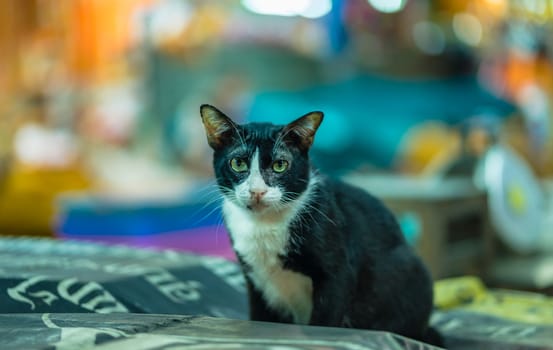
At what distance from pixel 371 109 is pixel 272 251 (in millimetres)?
3464

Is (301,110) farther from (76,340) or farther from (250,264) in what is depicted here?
(76,340)

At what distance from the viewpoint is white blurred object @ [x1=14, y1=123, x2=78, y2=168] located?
404 centimetres

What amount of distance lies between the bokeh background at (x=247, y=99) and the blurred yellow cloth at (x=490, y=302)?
3.04 ft

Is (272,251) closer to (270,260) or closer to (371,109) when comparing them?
(270,260)

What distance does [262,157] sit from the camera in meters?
1.09

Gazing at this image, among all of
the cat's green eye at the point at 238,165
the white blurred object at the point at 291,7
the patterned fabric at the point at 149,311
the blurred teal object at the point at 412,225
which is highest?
the white blurred object at the point at 291,7

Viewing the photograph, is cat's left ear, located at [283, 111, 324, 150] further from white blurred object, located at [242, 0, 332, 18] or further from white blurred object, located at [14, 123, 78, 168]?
white blurred object, located at [242, 0, 332, 18]

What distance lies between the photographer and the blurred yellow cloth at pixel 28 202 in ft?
11.0

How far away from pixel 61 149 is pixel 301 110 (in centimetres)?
120

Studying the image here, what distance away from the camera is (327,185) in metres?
1.21

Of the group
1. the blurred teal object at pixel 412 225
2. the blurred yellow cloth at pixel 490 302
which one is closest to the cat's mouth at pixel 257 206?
the blurred yellow cloth at pixel 490 302

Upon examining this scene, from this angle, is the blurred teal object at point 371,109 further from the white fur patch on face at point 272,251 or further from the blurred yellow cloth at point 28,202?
the white fur patch on face at point 272,251

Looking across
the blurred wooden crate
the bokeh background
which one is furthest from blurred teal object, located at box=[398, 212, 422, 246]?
the bokeh background

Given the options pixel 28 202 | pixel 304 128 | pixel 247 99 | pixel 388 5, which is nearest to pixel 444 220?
pixel 304 128
